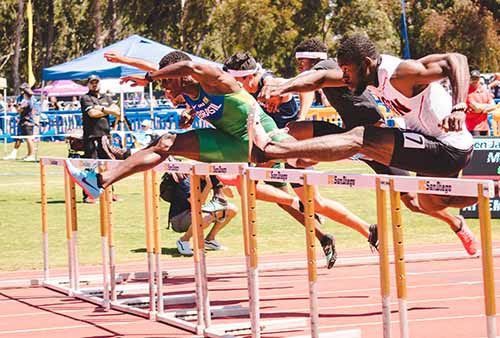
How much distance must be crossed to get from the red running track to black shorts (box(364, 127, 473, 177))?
1.18 meters

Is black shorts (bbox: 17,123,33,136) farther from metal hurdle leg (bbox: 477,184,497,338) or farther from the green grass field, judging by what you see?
metal hurdle leg (bbox: 477,184,497,338)

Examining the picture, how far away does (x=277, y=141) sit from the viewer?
7.96 metres

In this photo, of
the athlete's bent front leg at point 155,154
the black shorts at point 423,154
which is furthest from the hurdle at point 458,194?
the athlete's bent front leg at point 155,154

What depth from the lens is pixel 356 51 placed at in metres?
7.85

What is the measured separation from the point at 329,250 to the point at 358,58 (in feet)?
8.42

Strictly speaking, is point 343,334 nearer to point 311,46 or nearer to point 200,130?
point 200,130

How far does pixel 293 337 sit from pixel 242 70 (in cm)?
366

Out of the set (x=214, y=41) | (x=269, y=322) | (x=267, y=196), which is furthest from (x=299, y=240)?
(x=214, y=41)

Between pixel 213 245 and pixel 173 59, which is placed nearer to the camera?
pixel 173 59

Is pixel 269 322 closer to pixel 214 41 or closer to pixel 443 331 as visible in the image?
pixel 443 331

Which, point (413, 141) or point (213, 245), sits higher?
point (413, 141)

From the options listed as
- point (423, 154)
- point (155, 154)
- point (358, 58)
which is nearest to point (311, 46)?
point (155, 154)

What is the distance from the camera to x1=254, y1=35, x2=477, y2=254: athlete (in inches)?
301

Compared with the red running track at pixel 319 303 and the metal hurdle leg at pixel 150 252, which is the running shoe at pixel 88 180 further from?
the red running track at pixel 319 303
